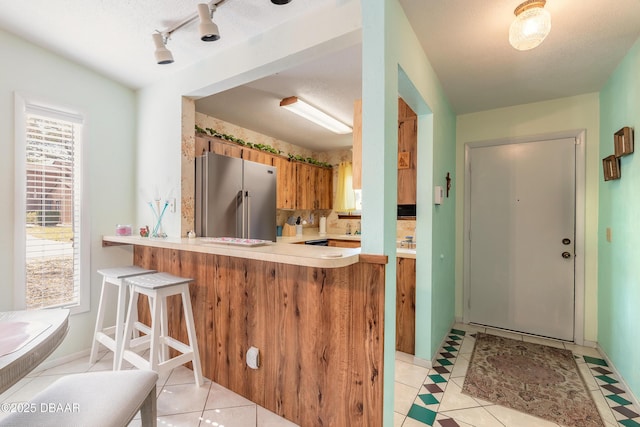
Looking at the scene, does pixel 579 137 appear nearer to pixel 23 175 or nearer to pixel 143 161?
pixel 143 161

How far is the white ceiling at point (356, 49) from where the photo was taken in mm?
1716

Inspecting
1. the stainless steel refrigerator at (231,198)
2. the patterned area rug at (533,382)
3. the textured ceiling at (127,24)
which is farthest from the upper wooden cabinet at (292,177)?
the patterned area rug at (533,382)

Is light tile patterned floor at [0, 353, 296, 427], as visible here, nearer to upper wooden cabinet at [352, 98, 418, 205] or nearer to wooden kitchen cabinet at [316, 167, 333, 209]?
upper wooden cabinet at [352, 98, 418, 205]

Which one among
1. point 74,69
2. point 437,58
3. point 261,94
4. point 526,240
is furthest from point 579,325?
point 74,69

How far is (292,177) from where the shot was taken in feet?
13.8

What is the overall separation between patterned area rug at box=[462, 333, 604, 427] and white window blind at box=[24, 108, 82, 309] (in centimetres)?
319

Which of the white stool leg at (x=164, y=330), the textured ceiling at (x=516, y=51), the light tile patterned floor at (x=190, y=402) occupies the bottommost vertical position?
the light tile patterned floor at (x=190, y=402)

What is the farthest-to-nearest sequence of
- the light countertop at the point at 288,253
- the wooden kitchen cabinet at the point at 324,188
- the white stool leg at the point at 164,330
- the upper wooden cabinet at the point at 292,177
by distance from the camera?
the wooden kitchen cabinet at the point at 324,188, the upper wooden cabinet at the point at 292,177, the white stool leg at the point at 164,330, the light countertop at the point at 288,253

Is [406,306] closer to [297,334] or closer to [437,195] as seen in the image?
[437,195]

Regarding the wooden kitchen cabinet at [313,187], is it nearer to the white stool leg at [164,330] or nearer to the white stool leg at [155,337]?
the white stool leg at [164,330]

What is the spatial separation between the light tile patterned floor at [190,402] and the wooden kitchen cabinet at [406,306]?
1287 mm

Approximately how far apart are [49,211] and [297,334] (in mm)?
2185

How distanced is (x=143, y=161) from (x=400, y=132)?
244 centimetres

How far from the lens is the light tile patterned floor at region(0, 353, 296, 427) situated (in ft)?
5.67
